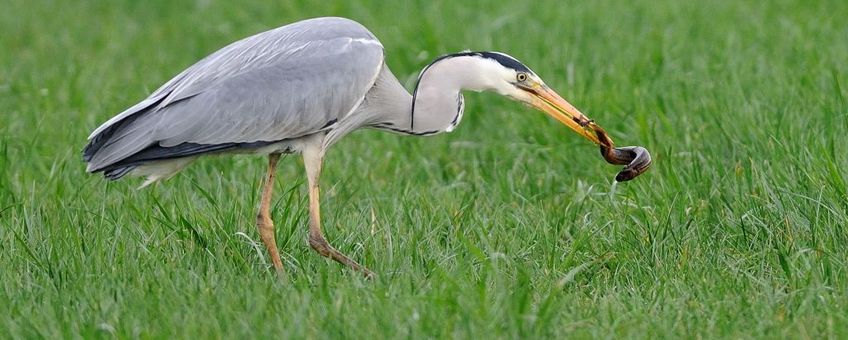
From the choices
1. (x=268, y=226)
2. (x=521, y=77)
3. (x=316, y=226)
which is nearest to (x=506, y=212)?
(x=521, y=77)

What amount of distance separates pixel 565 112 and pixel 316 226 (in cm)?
111

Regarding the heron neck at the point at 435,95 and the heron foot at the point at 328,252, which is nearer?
the heron foot at the point at 328,252

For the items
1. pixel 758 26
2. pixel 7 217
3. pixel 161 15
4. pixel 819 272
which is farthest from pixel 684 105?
pixel 161 15

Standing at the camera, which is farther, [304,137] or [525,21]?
[525,21]

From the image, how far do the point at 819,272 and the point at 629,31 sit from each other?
482 centimetres

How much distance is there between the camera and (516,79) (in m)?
5.56

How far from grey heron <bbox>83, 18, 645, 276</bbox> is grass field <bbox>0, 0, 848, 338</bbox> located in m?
0.27

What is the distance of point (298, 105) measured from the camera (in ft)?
18.2

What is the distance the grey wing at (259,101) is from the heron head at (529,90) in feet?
1.57

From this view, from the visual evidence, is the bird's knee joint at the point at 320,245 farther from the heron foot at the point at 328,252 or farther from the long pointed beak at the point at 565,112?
the long pointed beak at the point at 565,112

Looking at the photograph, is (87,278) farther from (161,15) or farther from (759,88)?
(161,15)

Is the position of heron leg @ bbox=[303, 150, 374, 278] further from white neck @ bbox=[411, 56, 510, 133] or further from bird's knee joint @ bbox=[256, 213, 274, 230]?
white neck @ bbox=[411, 56, 510, 133]

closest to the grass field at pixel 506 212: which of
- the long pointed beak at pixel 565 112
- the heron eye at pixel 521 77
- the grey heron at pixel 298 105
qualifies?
the grey heron at pixel 298 105

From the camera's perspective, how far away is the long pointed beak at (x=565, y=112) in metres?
5.59
